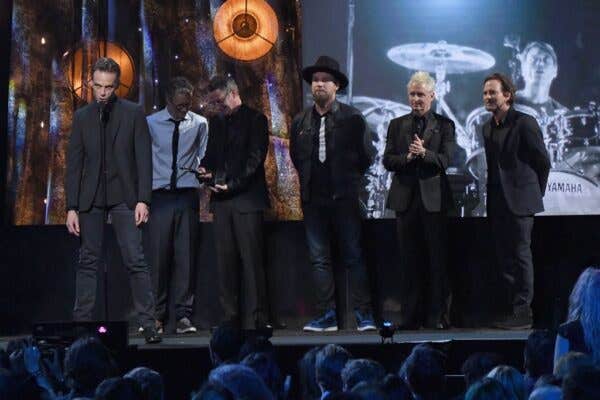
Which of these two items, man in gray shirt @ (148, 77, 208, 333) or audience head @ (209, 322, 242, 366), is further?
man in gray shirt @ (148, 77, 208, 333)

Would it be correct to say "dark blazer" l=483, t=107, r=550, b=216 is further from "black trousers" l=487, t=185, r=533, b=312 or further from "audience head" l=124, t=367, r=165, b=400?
"audience head" l=124, t=367, r=165, b=400

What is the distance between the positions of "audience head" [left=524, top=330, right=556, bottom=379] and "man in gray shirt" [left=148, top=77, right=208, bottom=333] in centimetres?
376

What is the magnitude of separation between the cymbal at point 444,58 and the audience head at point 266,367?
712cm

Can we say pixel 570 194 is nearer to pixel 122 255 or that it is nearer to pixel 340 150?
pixel 340 150

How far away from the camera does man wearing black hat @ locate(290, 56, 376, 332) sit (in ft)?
29.6

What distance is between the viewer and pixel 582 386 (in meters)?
3.80

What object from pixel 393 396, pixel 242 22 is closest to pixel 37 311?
pixel 242 22

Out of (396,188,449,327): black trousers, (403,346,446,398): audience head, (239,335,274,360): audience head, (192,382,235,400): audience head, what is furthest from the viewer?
(396,188,449,327): black trousers

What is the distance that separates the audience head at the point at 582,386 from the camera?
149 inches

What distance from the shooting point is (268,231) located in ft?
31.9

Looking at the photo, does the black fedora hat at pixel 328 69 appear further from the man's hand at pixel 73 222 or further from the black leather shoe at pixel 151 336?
the black leather shoe at pixel 151 336

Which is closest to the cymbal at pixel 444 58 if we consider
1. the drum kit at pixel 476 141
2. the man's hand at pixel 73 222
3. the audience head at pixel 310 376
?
the drum kit at pixel 476 141

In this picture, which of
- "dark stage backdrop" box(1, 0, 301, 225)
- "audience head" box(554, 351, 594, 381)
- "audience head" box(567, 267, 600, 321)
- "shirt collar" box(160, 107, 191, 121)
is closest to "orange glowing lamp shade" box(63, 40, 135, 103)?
"dark stage backdrop" box(1, 0, 301, 225)

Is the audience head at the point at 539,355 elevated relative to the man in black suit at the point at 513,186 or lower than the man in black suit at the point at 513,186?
lower
